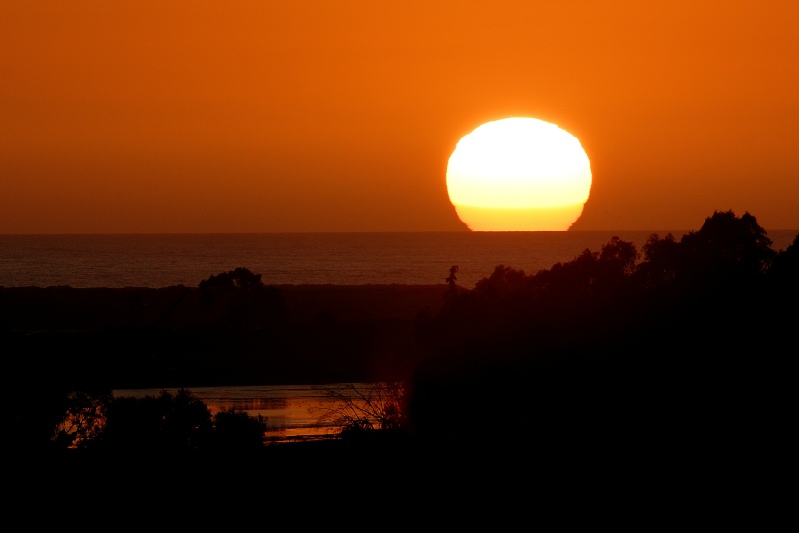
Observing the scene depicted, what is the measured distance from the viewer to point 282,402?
43.0 m

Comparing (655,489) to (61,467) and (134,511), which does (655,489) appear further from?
(61,467)

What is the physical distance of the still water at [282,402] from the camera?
3294 centimetres

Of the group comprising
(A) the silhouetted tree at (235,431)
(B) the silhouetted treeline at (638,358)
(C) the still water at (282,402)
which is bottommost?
(C) the still water at (282,402)

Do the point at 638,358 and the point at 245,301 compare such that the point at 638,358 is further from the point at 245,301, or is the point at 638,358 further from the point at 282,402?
the point at 245,301

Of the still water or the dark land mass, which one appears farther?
the dark land mass

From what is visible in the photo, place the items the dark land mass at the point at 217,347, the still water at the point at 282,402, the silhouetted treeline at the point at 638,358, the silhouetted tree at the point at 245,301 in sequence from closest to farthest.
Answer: the silhouetted treeline at the point at 638,358
the still water at the point at 282,402
the dark land mass at the point at 217,347
the silhouetted tree at the point at 245,301

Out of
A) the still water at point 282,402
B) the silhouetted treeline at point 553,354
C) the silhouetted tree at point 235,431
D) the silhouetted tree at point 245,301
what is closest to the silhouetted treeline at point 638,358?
the silhouetted treeline at point 553,354

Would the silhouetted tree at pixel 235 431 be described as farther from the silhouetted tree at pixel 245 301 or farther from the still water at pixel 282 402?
the silhouetted tree at pixel 245 301

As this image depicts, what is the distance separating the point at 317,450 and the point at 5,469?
709 cm

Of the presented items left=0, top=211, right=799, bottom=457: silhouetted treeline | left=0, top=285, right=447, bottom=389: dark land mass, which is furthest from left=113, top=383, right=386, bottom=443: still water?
left=0, top=211, right=799, bottom=457: silhouetted treeline

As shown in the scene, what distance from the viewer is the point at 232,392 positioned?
1890 inches

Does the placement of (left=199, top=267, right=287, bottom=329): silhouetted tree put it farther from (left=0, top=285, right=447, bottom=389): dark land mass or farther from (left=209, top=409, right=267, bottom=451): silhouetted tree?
(left=209, top=409, right=267, bottom=451): silhouetted tree

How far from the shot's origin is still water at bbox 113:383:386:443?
32.9m

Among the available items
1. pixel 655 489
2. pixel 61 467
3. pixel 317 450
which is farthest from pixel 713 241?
pixel 655 489
